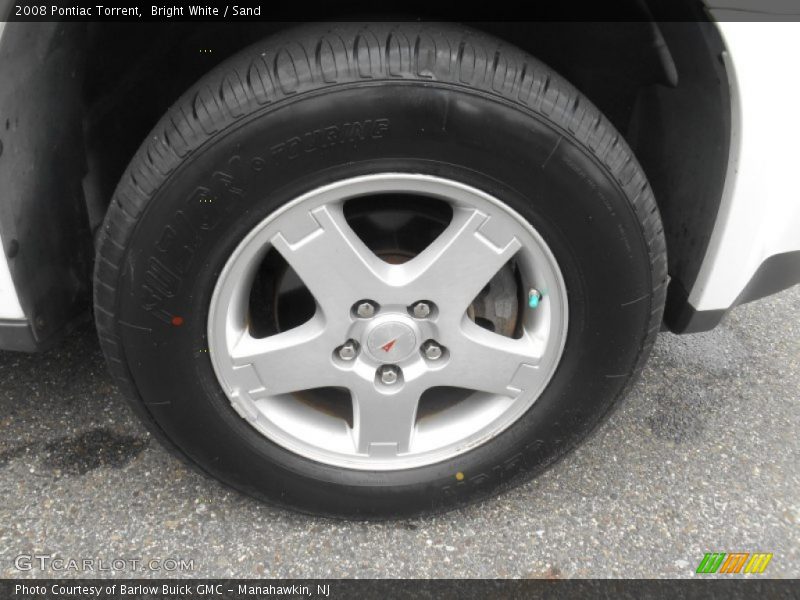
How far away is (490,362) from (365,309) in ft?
1.05

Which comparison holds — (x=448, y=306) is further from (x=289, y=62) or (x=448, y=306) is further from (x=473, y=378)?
(x=289, y=62)

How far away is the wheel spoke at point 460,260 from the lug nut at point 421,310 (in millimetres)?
26

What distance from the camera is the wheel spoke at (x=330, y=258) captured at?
1.36 metres

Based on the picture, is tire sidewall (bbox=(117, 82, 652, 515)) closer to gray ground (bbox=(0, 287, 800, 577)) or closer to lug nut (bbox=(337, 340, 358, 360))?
gray ground (bbox=(0, 287, 800, 577))

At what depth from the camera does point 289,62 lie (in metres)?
1.26

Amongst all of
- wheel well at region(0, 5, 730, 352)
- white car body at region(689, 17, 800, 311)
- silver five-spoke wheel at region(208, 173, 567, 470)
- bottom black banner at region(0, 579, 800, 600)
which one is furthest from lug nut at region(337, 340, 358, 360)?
white car body at region(689, 17, 800, 311)

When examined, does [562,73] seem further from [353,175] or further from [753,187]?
[353,175]

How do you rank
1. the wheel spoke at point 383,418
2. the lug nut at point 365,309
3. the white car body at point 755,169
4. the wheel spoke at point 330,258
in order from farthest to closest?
the wheel spoke at point 383,418 → the lug nut at point 365,309 → the wheel spoke at point 330,258 → the white car body at point 755,169

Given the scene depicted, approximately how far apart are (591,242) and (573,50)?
50 centimetres

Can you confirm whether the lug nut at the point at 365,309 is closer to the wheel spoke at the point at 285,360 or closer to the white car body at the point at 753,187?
the wheel spoke at the point at 285,360

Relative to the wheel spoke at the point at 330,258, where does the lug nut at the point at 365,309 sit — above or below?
below

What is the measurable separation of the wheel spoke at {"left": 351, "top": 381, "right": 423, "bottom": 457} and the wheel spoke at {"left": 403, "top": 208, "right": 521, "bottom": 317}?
24cm

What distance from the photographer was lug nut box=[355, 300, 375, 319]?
146 centimetres

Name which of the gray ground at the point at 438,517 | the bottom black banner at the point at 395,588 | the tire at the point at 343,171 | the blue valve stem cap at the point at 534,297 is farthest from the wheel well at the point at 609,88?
the bottom black banner at the point at 395,588
